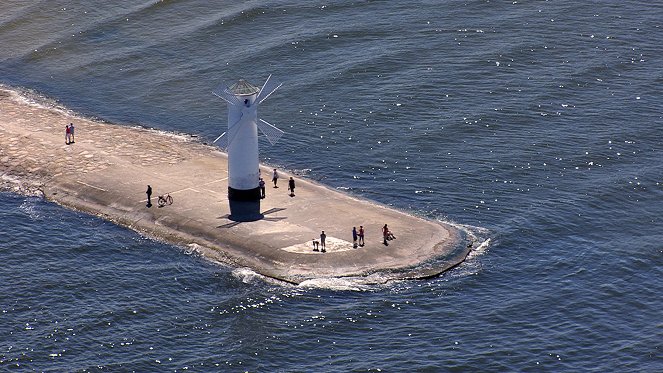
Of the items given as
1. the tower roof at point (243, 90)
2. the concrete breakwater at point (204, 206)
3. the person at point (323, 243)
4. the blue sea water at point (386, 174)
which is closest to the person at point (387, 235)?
the concrete breakwater at point (204, 206)

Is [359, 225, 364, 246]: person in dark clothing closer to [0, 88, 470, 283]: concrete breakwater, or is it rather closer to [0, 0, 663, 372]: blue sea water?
[0, 88, 470, 283]: concrete breakwater

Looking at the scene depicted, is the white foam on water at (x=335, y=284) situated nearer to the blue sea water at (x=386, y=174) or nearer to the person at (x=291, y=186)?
the blue sea water at (x=386, y=174)

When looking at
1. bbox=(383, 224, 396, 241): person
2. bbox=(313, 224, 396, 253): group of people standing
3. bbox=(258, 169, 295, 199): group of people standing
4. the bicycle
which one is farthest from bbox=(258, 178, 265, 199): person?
bbox=(383, 224, 396, 241): person

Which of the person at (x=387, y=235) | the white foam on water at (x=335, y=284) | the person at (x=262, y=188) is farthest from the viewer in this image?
the person at (x=262, y=188)

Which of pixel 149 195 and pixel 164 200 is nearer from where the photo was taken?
pixel 164 200

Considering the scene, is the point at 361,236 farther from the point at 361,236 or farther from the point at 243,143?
the point at 243,143

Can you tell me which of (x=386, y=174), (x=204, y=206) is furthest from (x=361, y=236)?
(x=386, y=174)

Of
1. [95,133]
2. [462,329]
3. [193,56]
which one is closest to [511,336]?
[462,329]

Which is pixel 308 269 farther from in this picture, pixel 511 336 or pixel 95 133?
pixel 95 133
